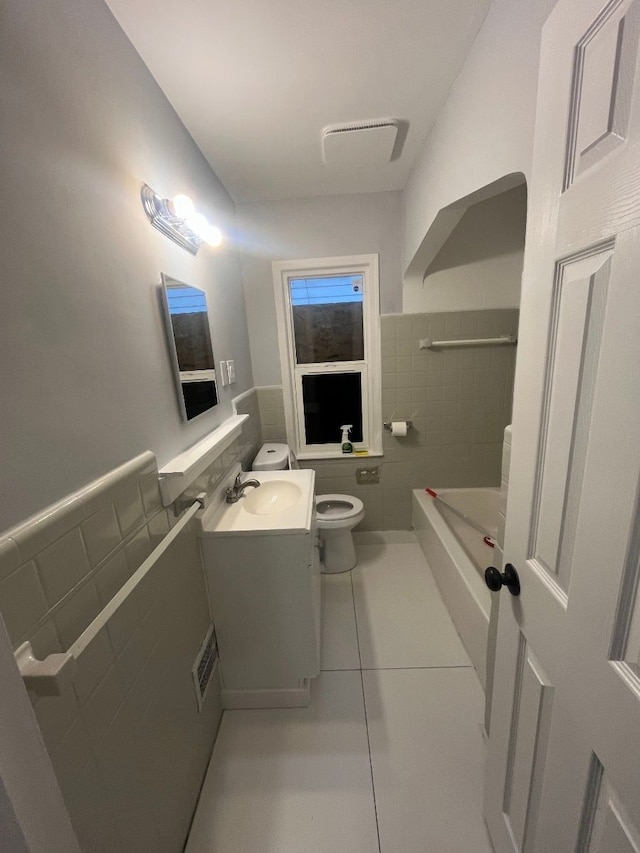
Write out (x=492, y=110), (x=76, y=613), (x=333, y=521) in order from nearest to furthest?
Result: (x=76, y=613) < (x=492, y=110) < (x=333, y=521)

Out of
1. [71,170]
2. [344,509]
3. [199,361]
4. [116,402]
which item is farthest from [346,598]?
[71,170]

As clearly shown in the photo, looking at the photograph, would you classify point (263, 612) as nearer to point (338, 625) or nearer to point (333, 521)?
point (338, 625)

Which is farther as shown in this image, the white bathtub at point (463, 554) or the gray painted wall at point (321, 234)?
the gray painted wall at point (321, 234)

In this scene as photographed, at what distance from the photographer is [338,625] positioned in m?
1.80

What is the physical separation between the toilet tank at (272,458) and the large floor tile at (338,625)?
2.65 feet

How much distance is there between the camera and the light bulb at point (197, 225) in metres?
1.25

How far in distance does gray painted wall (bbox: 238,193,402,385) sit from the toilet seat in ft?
4.45

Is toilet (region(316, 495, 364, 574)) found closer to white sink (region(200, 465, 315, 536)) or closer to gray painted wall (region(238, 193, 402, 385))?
white sink (region(200, 465, 315, 536))

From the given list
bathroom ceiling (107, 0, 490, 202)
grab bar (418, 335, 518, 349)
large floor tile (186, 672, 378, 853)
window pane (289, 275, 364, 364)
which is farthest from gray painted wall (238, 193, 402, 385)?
large floor tile (186, 672, 378, 853)

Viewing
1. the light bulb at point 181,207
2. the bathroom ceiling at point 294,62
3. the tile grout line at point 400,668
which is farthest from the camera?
the tile grout line at point 400,668

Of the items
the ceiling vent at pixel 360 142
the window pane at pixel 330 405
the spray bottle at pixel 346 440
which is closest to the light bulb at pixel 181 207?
the ceiling vent at pixel 360 142

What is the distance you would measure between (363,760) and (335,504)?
1.37 metres

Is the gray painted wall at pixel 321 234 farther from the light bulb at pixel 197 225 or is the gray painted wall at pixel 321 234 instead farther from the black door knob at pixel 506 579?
the black door knob at pixel 506 579

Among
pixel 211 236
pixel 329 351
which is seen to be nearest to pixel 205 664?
pixel 211 236
